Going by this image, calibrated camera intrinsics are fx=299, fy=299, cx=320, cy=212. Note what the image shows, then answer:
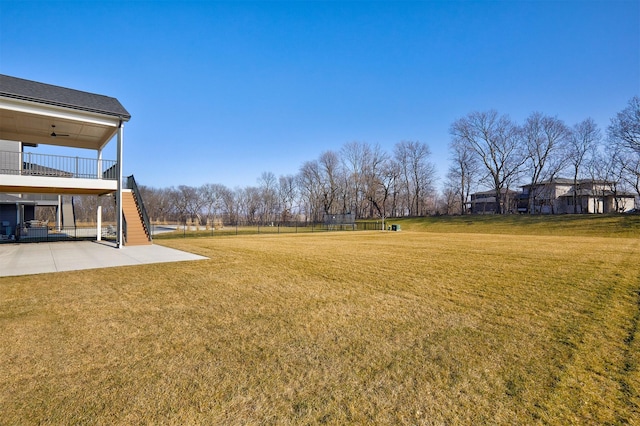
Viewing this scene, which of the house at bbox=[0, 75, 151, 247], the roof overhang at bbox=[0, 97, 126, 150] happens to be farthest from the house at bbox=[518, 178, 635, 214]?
the roof overhang at bbox=[0, 97, 126, 150]

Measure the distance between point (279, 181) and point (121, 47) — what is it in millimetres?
52955

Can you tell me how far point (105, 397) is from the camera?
224 cm

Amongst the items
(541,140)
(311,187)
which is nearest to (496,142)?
(541,140)

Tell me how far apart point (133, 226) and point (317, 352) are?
488 inches

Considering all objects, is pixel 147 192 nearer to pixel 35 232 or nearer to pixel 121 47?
pixel 35 232

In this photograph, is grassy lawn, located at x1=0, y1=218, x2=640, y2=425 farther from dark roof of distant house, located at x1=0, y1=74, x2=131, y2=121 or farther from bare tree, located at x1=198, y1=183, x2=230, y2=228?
bare tree, located at x1=198, y1=183, x2=230, y2=228

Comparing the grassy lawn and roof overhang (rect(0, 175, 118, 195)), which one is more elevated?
roof overhang (rect(0, 175, 118, 195))

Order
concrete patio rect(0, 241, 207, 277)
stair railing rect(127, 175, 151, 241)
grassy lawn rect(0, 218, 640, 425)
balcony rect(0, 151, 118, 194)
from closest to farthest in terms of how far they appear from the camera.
Answer: grassy lawn rect(0, 218, 640, 425) → concrete patio rect(0, 241, 207, 277) → balcony rect(0, 151, 118, 194) → stair railing rect(127, 175, 151, 241)

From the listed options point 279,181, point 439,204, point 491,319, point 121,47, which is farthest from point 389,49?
point 439,204

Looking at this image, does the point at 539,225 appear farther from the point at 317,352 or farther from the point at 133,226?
the point at 317,352

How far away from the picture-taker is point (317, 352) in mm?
3045

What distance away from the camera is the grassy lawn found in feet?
7.00

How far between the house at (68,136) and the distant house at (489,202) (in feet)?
168

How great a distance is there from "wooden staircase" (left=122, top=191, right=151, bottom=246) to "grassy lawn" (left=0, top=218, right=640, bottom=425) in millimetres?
6484
